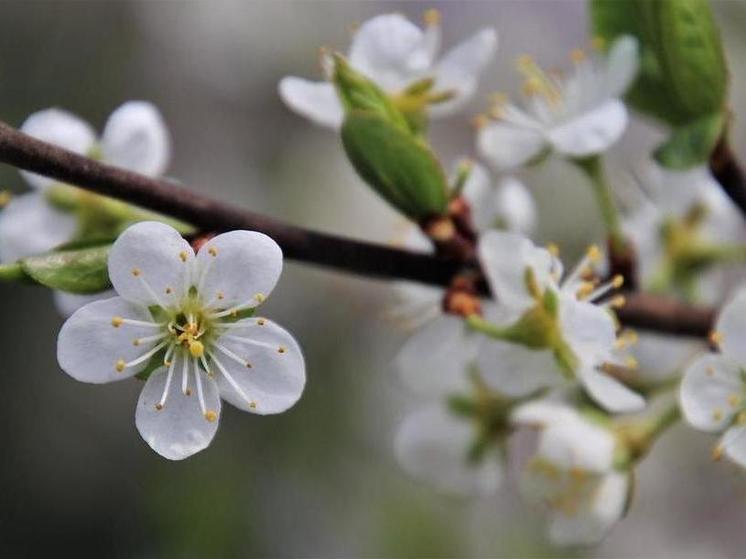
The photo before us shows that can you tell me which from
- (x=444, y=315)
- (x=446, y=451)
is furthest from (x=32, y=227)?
(x=446, y=451)

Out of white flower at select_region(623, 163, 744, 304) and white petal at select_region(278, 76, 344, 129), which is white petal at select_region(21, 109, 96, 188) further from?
white flower at select_region(623, 163, 744, 304)

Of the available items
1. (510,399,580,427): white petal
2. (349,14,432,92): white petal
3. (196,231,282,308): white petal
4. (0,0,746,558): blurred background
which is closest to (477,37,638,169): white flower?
(349,14,432,92): white petal

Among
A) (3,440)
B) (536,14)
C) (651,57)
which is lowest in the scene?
(3,440)

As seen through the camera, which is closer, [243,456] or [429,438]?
[429,438]

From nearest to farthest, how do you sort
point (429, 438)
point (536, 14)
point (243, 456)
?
point (429, 438) → point (243, 456) → point (536, 14)

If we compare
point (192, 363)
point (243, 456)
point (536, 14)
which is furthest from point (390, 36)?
point (536, 14)

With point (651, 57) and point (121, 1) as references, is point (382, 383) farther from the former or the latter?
point (651, 57)

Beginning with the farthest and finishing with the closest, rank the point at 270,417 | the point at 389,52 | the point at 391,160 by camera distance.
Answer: the point at 270,417 < the point at 389,52 < the point at 391,160

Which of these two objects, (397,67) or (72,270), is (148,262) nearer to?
(72,270)

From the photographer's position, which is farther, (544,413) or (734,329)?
(544,413)
